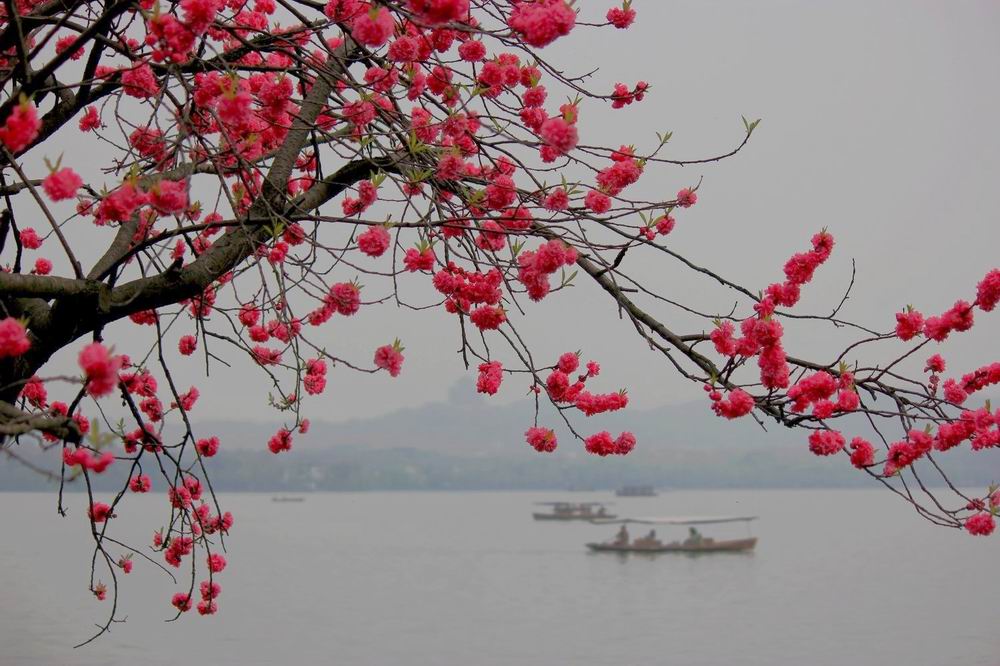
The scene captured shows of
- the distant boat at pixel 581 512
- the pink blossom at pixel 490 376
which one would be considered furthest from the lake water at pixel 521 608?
the pink blossom at pixel 490 376

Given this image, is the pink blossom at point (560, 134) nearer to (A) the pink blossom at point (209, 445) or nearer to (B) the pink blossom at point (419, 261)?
(B) the pink blossom at point (419, 261)

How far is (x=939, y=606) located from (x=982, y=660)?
1485cm

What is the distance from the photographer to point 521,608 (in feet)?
151

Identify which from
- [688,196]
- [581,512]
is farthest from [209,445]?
[581,512]

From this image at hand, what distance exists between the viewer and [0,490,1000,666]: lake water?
3584cm

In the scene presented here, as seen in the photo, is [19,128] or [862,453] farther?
[862,453]

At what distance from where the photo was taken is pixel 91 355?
10.3 ft

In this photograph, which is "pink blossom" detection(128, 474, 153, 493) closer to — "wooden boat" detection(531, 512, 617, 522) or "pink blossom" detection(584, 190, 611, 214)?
"pink blossom" detection(584, 190, 611, 214)

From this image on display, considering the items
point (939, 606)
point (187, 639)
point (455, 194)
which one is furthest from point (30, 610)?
point (455, 194)

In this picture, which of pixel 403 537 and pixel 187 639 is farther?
pixel 403 537

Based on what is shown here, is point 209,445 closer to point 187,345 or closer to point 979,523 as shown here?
point 187,345

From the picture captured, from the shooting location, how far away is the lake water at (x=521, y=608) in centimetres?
3584

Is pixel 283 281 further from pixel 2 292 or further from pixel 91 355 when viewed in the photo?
pixel 91 355

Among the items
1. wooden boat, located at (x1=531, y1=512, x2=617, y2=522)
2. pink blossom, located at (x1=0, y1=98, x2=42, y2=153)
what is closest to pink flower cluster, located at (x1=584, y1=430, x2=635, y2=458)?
pink blossom, located at (x1=0, y1=98, x2=42, y2=153)
